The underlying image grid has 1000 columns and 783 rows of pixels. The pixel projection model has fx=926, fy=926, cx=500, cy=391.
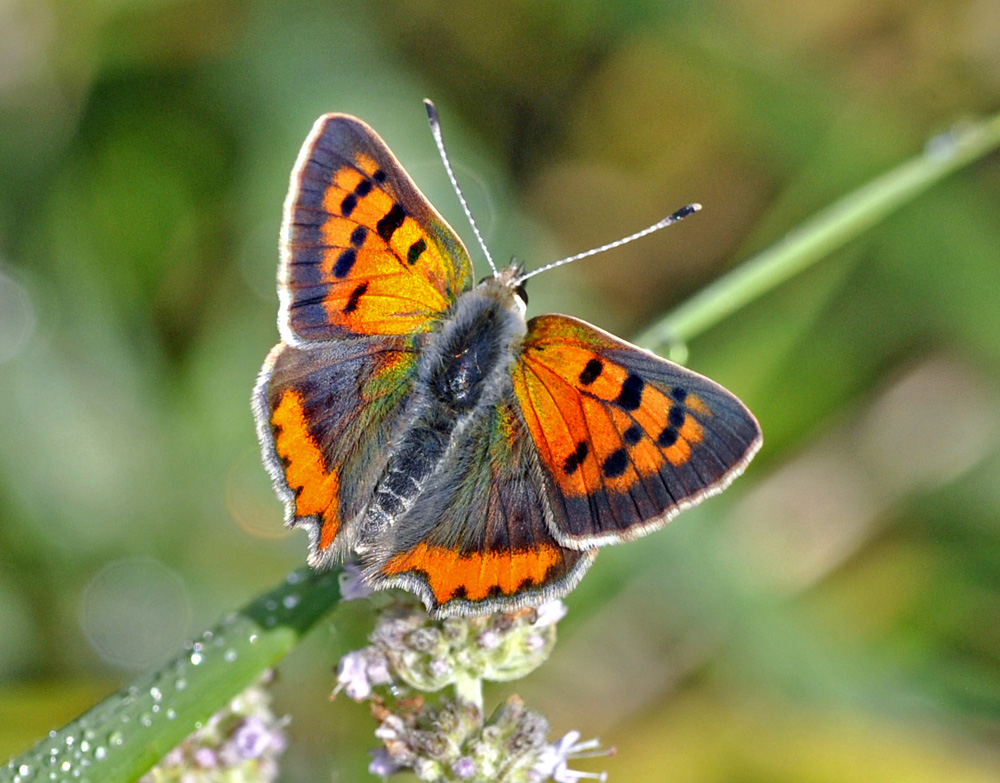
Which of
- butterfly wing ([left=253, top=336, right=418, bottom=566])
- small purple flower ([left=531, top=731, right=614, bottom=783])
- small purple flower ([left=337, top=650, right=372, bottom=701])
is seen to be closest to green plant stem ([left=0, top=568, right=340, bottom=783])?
small purple flower ([left=337, top=650, right=372, bottom=701])

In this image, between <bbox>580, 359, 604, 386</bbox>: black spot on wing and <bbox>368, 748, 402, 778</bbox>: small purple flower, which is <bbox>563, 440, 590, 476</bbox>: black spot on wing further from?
<bbox>368, 748, 402, 778</bbox>: small purple flower

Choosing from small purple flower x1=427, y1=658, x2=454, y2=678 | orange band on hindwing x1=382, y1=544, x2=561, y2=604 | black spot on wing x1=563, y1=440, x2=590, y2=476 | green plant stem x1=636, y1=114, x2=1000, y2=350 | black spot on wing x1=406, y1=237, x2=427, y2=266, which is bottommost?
small purple flower x1=427, y1=658, x2=454, y2=678

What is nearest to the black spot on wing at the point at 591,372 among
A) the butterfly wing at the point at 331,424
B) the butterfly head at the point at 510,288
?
the butterfly head at the point at 510,288

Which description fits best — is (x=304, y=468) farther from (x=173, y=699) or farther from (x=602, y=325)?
(x=602, y=325)

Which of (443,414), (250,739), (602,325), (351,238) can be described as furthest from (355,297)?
(602,325)

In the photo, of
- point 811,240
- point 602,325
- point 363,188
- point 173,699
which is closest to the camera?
point 173,699

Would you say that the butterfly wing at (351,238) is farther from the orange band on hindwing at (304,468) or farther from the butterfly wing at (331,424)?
the orange band on hindwing at (304,468)
